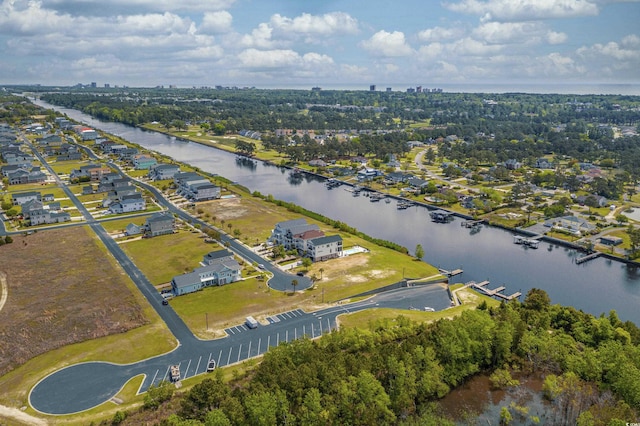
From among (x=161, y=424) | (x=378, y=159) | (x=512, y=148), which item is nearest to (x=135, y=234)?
(x=161, y=424)

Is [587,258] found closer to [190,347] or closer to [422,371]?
[422,371]

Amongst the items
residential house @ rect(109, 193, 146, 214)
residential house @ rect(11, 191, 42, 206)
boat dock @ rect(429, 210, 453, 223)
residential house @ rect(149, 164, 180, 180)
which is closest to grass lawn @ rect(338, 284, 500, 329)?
boat dock @ rect(429, 210, 453, 223)

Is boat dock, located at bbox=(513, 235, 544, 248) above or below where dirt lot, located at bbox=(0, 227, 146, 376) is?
above

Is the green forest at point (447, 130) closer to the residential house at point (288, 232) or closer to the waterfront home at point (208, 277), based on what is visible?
the residential house at point (288, 232)

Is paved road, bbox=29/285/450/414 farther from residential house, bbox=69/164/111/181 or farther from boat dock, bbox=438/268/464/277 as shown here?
residential house, bbox=69/164/111/181

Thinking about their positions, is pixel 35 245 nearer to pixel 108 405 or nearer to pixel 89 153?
pixel 108 405
